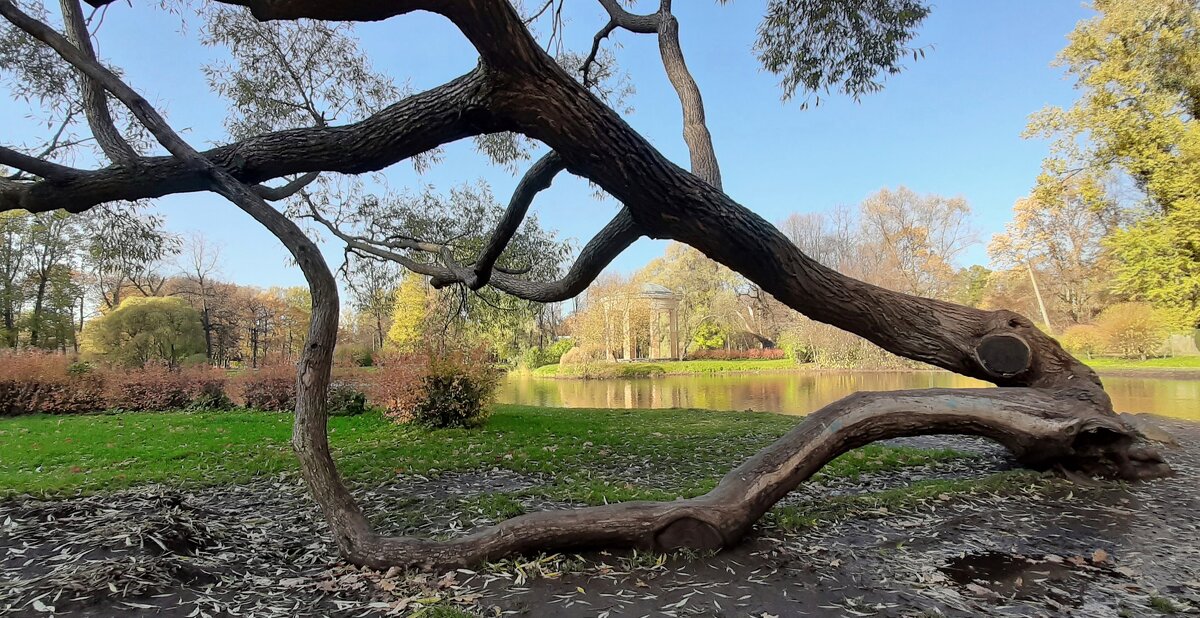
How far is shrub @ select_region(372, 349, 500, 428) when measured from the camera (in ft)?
26.0

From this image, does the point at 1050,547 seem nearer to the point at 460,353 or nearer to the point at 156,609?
the point at 156,609

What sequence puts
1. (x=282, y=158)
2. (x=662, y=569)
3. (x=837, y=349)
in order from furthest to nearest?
1. (x=837, y=349)
2. (x=282, y=158)
3. (x=662, y=569)

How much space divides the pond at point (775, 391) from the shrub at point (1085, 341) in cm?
576

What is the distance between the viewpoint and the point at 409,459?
5.61 meters

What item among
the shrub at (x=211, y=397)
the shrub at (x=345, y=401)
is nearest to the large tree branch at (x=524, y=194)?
the shrub at (x=345, y=401)

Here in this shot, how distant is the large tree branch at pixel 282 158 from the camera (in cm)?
301

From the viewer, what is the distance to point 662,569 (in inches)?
100

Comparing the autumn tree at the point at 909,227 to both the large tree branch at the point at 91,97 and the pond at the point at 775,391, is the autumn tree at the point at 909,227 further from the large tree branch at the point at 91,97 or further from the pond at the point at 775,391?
the large tree branch at the point at 91,97

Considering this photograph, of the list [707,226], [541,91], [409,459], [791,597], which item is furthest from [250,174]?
[791,597]

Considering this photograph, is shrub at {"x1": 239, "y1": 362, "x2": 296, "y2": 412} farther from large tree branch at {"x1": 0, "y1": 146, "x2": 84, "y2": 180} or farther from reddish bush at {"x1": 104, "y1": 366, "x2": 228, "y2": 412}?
large tree branch at {"x1": 0, "y1": 146, "x2": 84, "y2": 180}

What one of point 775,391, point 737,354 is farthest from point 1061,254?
point 775,391

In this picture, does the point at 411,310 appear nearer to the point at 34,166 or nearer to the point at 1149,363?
the point at 34,166

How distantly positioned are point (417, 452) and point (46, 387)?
9.87m

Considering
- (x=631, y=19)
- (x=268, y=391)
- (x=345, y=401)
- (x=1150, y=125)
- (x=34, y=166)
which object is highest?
(x=1150, y=125)
